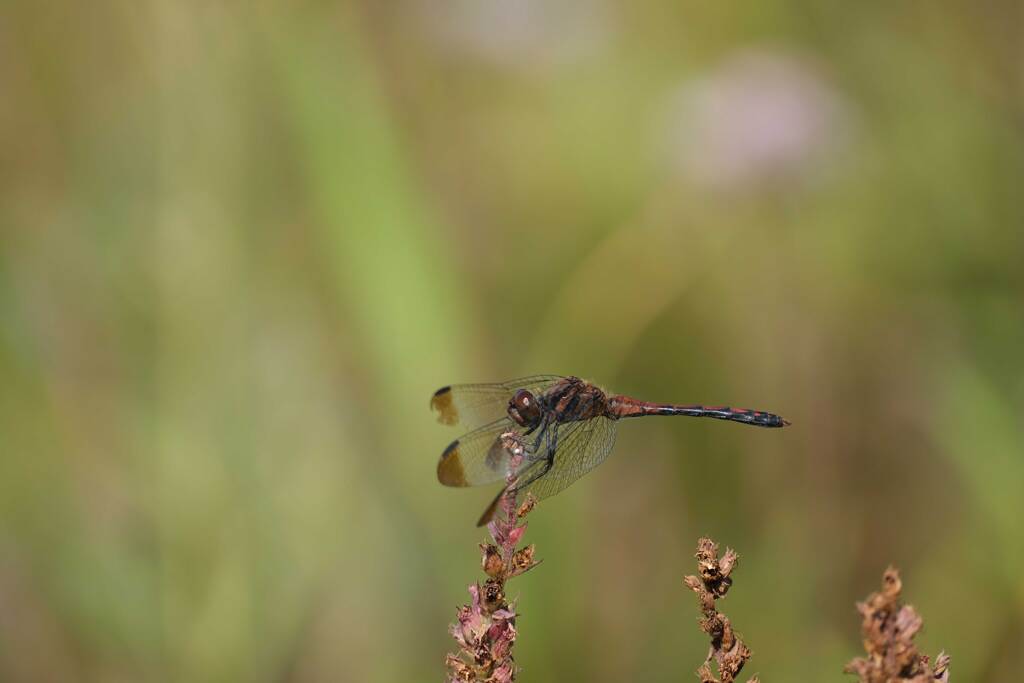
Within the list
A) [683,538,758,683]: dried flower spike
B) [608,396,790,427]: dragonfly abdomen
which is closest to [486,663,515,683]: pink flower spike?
[683,538,758,683]: dried flower spike

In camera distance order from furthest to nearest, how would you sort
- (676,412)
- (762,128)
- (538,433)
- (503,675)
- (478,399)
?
(762,128)
(676,412)
(478,399)
(538,433)
(503,675)

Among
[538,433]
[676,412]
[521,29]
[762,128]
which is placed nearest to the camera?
[538,433]

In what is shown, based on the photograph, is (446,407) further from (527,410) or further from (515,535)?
(515,535)

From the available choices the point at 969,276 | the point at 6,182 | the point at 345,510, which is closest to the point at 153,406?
the point at 345,510

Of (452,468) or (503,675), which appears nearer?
(503,675)

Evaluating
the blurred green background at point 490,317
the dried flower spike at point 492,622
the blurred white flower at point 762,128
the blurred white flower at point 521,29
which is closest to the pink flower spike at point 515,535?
the dried flower spike at point 492,622

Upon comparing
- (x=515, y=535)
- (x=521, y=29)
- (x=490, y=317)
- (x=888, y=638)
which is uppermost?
(x=521, y=29)

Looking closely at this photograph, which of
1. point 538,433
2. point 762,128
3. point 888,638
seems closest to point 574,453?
point 538,433
